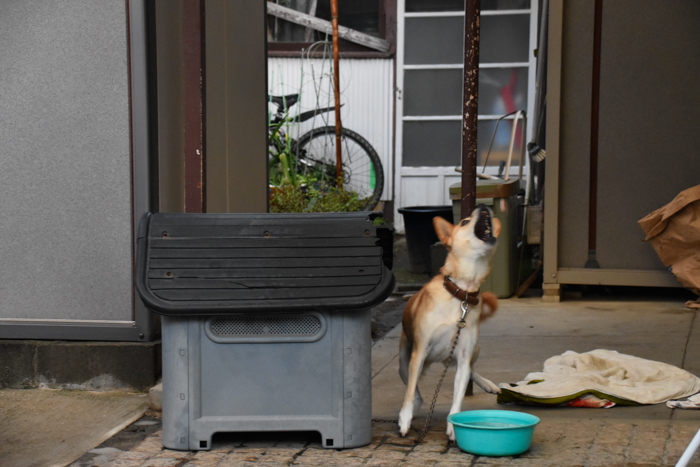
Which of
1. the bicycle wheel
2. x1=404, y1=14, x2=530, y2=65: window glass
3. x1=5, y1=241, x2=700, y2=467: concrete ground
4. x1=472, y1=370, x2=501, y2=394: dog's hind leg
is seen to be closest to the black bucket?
the bicycle wheel

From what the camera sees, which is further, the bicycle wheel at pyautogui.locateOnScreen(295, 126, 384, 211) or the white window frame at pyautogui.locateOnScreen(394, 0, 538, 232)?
the bicycle wheel at pyautogui.locateOnScreen(295, 126, 384, 211)

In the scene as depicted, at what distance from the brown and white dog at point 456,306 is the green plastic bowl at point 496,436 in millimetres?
158

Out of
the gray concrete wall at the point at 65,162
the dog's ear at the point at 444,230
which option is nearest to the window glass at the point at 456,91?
the gray concrete wall at the point at 65,162

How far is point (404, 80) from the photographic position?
10227mm

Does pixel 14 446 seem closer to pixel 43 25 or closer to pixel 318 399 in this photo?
pixel 318 399

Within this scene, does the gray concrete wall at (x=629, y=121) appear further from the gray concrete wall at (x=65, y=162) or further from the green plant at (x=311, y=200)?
the gray concrete wall at (x=65, y=162)

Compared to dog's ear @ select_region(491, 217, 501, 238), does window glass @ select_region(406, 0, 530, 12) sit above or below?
above

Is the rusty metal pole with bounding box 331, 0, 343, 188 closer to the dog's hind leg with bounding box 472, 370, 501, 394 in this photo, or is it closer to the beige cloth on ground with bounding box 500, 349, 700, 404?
the beige cloth on ground with bounding box 500, 349, 700, 404

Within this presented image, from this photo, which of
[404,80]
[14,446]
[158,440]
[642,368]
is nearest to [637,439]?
[642,368]

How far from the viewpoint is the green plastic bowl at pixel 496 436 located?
9.21 feet

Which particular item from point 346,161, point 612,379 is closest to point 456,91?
point 346,161

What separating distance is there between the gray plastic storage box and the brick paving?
0.09m

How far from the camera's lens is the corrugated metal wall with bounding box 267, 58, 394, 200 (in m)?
10.3

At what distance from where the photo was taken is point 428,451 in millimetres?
2949
